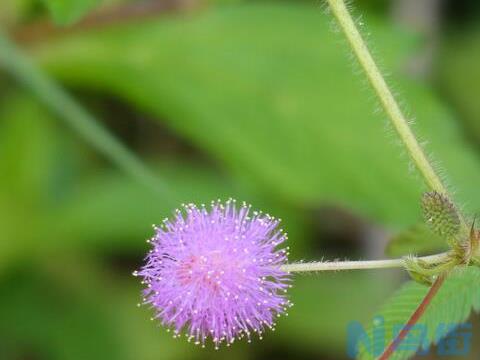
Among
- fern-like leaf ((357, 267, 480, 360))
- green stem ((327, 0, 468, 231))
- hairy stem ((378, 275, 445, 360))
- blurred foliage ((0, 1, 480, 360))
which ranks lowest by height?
hairy stem ((378, 275, 445, 360))

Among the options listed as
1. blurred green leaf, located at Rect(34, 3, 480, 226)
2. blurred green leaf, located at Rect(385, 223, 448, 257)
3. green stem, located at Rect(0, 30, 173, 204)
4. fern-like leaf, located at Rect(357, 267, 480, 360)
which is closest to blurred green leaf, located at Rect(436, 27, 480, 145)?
blurred green leaf, located at Rect(34, 3, 480, 226)

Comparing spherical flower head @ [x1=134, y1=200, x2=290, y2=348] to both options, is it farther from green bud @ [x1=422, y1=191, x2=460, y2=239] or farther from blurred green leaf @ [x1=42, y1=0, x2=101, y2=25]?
blurred green leaf @ [x1=42, y1=0, x2=101, y2=25]

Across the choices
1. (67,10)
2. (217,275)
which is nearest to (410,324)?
(217,275)

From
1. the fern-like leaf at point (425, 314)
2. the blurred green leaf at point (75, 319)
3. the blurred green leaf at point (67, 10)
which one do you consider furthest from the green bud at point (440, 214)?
the blurred green leaf at point (75, 319)

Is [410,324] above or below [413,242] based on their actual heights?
below

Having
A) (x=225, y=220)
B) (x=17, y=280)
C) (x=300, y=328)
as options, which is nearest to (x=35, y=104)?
(x=17, y=280)

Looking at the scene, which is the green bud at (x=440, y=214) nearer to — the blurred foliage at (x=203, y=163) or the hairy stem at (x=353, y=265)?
the hairy stem at (x=353, y=265)

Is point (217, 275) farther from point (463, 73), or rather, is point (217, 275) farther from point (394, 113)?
point (463, 73)
